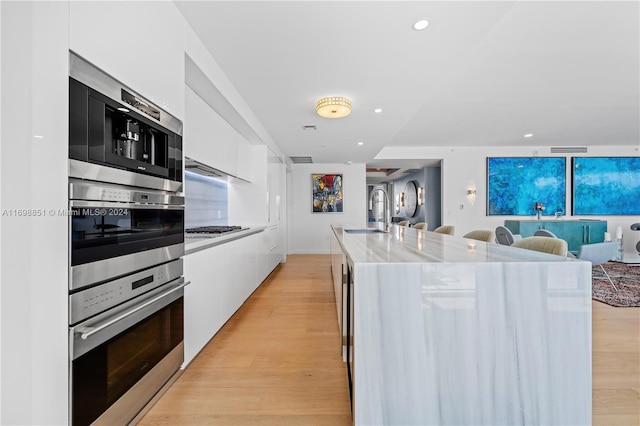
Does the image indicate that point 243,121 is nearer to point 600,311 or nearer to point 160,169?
point 160,169

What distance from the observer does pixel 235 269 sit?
8.68 feet

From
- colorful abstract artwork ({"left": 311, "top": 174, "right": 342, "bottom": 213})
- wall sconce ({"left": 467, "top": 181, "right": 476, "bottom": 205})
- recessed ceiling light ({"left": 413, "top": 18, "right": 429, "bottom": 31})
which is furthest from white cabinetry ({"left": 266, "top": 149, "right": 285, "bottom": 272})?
wall sconce ({"left": 467, "top": 181, "right": 476, "bottom": 205})

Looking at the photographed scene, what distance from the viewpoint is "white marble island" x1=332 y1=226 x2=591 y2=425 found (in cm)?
106

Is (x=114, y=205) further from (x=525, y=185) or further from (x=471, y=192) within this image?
(x=525, y=185)

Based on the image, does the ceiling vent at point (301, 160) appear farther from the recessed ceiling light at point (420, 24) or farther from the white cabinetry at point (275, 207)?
the recessed ceiling light at point (420, 24)

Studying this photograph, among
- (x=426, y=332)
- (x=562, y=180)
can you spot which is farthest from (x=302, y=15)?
(x=562, y=180)

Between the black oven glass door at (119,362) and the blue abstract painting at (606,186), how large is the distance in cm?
862

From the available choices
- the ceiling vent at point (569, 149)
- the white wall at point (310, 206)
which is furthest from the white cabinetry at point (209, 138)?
the ceiling vent at point (569, 149)

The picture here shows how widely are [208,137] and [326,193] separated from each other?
190 inches

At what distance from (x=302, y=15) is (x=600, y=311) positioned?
3.94m

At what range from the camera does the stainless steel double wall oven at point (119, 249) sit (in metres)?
1.04

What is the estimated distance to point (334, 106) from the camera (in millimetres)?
2902

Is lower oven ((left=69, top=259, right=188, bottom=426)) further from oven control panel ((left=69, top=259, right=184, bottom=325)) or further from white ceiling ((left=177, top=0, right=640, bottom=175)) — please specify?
white ceiling ((left=177, top=0, right=640, bottom=175))

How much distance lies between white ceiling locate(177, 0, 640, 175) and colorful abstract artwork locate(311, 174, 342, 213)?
2482mm
